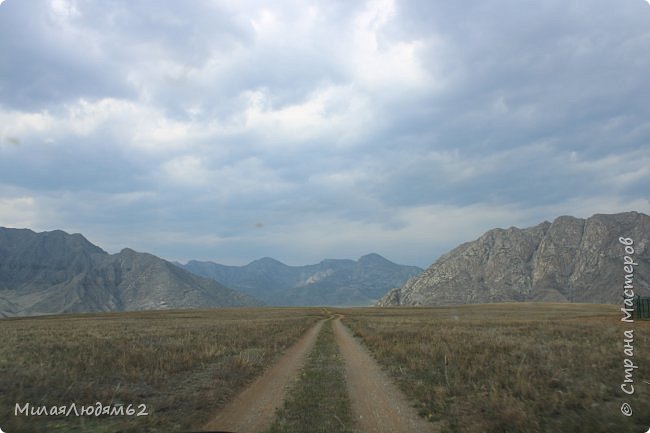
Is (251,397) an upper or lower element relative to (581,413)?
lower

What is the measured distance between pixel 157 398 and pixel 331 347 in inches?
604

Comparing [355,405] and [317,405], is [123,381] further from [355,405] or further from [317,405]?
[355,405]

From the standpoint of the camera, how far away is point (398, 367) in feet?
59.0

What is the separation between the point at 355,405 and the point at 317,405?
117cm

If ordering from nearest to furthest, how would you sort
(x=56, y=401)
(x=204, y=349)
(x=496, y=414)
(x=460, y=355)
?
(x=496, y=414)
(x=56, y=401)
(x=460, y=355)
(x=204, y=349)

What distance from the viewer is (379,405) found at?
1195 cm

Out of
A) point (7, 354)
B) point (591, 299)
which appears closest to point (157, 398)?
point (7, 354)

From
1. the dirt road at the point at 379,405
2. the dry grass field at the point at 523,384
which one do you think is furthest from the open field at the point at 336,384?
the dirt road at the point at 379,405

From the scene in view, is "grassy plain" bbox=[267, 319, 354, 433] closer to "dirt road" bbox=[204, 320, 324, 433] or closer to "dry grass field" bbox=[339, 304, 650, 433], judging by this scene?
"dirt road" bbox=[204, 320, 324, 433]

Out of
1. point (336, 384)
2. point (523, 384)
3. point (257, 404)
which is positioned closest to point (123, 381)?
point (257, 404)

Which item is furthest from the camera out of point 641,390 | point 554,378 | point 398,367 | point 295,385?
point 398,367

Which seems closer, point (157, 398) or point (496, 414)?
point (496, 414)

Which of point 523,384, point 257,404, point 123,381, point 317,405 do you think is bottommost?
point 123,381

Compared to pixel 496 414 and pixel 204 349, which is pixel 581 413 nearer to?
pixel 496 414
